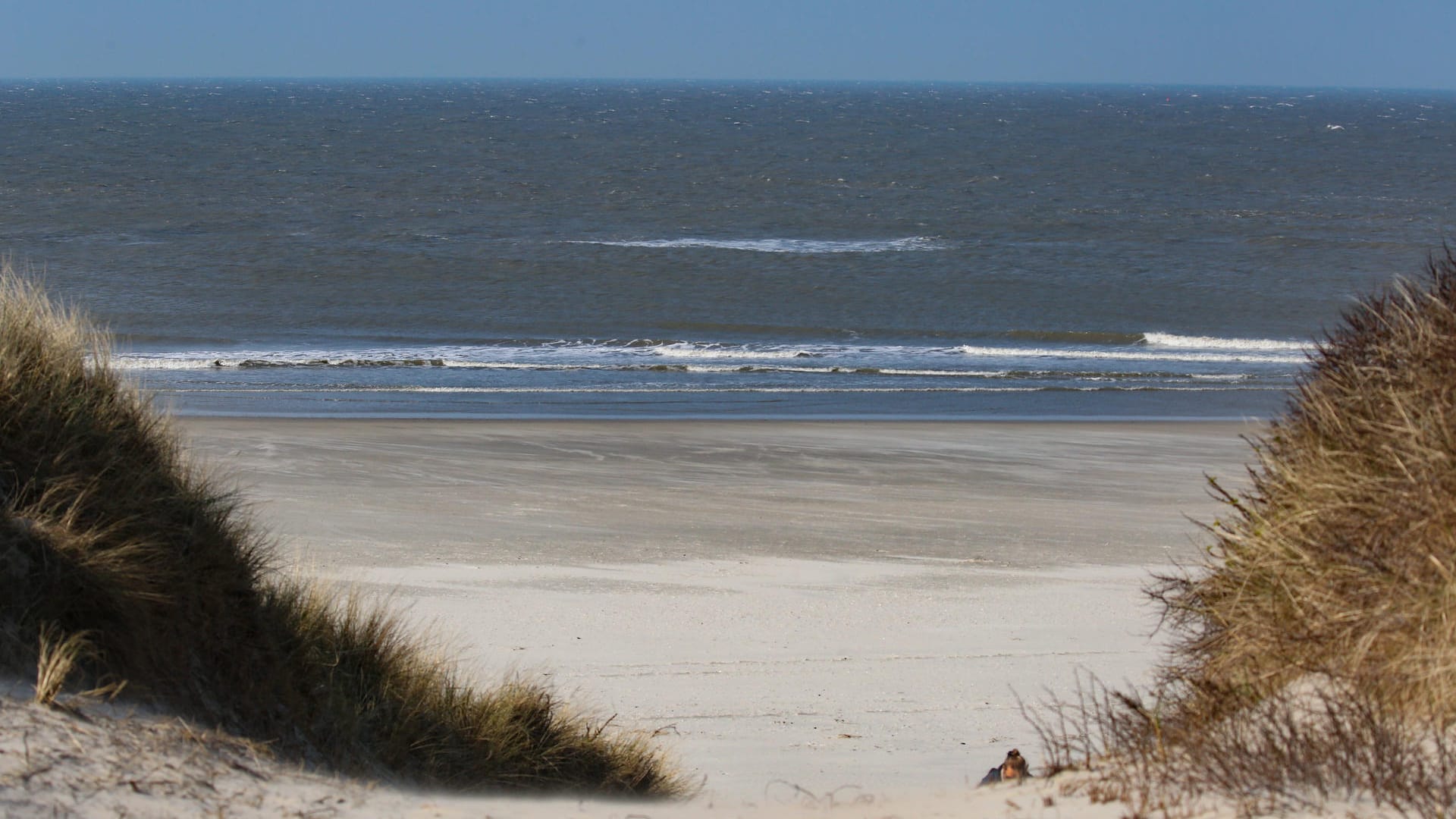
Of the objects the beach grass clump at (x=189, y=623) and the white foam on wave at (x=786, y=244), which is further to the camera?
the white foam on wave at (x=786, y=244)

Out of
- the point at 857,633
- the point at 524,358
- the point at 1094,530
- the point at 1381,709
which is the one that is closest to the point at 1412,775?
the point at 1381,709

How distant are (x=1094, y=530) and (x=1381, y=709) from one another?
8.38 m

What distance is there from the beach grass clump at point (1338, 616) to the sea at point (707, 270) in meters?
1.74

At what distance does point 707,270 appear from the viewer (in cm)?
3259

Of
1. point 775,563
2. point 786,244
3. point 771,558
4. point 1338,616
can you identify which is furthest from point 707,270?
point 1338,616

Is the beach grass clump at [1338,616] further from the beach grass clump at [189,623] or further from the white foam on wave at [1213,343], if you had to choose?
the white foam on wave at [1213,343]

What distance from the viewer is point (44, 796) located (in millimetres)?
3275

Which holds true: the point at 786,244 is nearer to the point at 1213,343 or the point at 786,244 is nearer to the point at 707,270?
the point at 707,270

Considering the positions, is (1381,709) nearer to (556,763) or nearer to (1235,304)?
(556,763)

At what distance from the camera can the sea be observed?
2086cm

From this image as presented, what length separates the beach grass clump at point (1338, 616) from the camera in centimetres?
359

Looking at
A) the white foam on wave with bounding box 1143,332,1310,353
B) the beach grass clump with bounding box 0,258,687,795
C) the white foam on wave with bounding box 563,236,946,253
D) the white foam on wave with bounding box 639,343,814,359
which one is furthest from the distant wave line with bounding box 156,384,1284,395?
the white foam on wave with bounding box 563,236,946,253

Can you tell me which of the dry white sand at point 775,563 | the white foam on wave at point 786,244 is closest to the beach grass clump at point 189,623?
the dry white sand at point 775,563

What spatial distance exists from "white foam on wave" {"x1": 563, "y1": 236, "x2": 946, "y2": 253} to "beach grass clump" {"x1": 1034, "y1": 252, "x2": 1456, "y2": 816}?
31394mm
